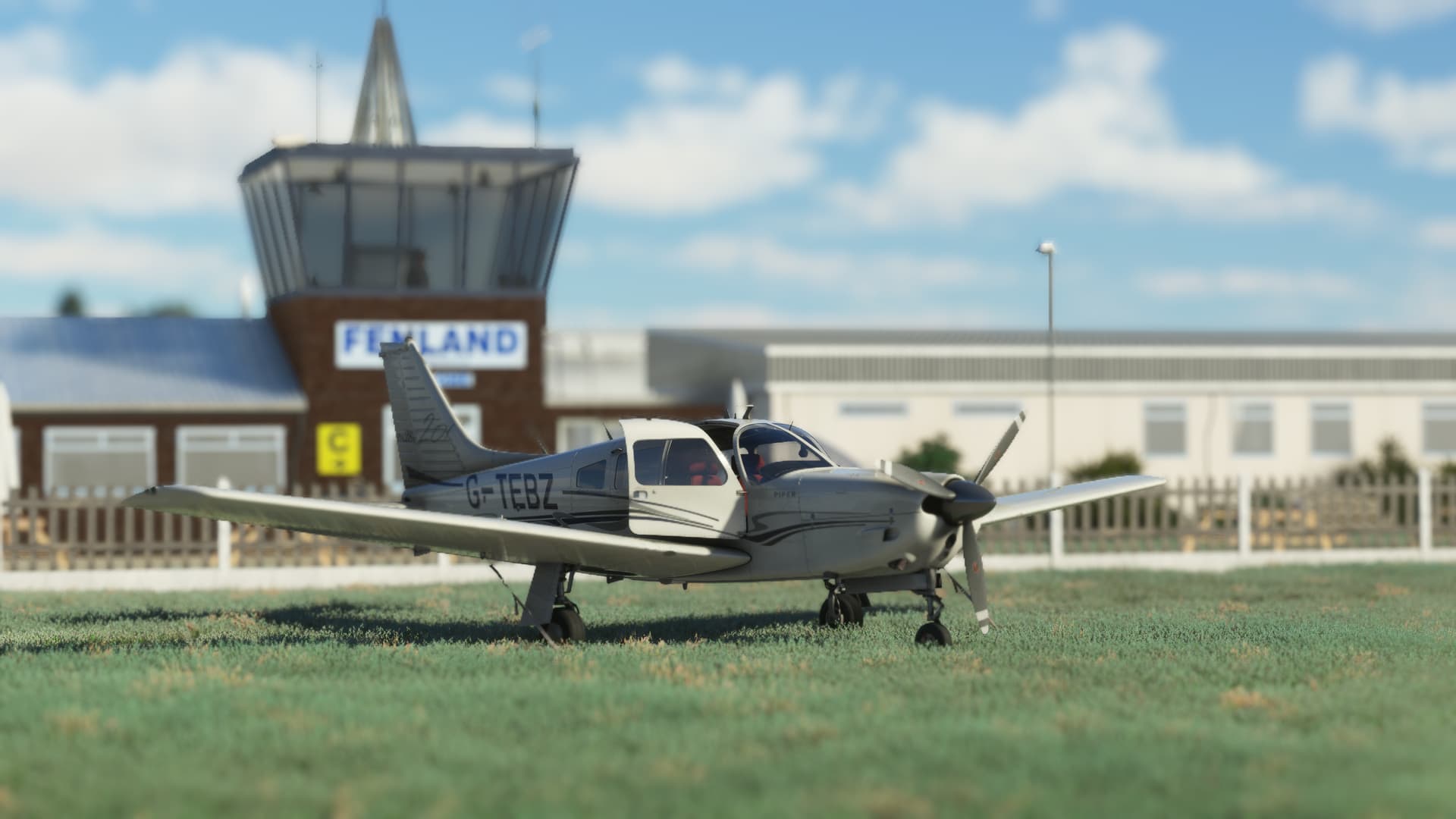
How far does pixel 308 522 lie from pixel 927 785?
7.68 m

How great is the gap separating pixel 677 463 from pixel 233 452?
26144mm

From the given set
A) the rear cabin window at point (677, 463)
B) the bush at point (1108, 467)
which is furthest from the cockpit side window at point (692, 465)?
the bush at point (1108, 467)

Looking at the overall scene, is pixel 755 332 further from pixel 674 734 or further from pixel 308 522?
pixel 674 734

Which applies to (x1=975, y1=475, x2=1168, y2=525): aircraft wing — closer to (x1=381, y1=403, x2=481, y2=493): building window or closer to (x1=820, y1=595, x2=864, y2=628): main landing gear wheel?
(x1=820, y1=595, x2=864, y2=628): main landing gear wheel

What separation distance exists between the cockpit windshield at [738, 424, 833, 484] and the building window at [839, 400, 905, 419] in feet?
95.8

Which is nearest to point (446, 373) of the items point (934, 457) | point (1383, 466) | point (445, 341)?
point (445, 341)

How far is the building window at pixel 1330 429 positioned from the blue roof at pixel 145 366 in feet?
99.4

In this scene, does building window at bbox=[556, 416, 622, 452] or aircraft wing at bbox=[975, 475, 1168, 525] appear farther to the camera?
building window at bbox=[556, 416, 622, 452]

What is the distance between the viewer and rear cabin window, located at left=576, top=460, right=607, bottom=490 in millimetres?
15703

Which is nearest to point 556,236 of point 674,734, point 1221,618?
point 1221,618

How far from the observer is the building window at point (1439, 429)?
48781 millimetres

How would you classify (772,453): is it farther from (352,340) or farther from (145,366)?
(145,366)

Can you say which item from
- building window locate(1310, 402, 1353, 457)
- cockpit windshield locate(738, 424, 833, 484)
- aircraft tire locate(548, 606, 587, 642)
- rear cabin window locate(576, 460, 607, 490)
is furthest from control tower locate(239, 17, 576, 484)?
building window locate(1310, 402, 1353, 457)

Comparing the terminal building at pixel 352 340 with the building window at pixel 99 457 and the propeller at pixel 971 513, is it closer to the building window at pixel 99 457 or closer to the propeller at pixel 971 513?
the building window at pixel 99 457
